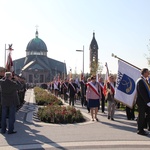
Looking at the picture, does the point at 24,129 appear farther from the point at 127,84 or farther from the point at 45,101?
the point at 45,101

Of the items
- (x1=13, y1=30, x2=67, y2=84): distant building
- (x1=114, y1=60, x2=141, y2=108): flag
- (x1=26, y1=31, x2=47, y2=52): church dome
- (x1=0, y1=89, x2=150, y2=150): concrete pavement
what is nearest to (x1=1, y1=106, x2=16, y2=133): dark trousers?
(x1=0, y1=89, x2=150, y2=150): concrete pavement

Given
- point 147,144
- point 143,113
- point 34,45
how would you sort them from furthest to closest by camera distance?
1. point 34,45
2. point 143,113
3. point 147,144

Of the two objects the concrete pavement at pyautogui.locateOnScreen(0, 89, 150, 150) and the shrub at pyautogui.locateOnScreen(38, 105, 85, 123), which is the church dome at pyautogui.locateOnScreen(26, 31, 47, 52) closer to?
the shrub at pyautogui.locateOnScreen(38, 105, 85, 123)

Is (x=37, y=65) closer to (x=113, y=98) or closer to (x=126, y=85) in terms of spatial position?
(x=113, y=98)

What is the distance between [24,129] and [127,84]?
161 inches

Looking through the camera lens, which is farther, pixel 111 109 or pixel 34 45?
pixel 34 45

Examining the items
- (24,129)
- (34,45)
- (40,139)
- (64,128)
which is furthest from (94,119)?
(34,45)

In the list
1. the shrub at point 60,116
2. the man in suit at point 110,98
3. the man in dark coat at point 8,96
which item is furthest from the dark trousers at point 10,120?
the man in suit at point 110,98

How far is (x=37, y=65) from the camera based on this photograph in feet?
438

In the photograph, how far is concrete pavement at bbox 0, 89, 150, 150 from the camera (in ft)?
27.8

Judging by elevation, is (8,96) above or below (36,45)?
below

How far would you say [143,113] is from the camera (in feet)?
33.8

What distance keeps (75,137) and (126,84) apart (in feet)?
12.7

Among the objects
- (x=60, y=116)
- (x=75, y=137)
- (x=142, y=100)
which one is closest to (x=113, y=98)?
(x=60, y=116)
